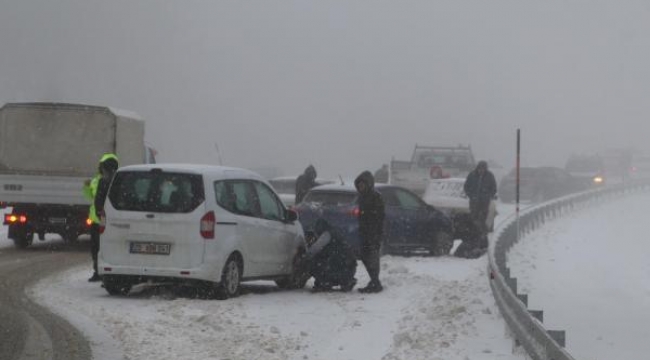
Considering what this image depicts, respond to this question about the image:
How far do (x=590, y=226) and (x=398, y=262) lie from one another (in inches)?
607

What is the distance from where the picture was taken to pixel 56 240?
25.2 m

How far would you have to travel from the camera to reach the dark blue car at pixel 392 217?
1933cm

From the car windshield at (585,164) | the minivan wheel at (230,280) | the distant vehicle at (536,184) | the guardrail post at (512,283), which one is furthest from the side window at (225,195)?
the car windshield at (585,164)

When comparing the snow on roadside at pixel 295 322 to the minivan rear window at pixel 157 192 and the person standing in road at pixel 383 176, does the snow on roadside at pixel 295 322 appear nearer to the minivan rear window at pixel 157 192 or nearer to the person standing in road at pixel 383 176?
the minivan rear window at pixel 157 192

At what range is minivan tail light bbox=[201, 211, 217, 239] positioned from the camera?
13445 mm

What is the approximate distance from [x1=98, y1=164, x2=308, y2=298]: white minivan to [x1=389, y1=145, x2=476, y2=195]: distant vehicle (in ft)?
63.6

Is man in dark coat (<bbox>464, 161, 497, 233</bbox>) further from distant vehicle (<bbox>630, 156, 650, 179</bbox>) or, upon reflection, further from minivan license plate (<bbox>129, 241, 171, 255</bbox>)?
distant vehicle (<bbox>630, 156, 650, 179</bbox>)

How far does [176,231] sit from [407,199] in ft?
28.5

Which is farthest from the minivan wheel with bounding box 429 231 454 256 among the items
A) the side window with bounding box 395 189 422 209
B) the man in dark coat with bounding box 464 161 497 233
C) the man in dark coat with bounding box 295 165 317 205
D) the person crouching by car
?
the person crouching by car

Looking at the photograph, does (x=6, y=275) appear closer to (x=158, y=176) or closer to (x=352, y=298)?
(x=158, y=176)

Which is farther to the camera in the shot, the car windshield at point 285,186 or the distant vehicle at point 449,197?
the car windshield at point 285,186

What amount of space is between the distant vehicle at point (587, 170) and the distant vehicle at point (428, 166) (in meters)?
13.5

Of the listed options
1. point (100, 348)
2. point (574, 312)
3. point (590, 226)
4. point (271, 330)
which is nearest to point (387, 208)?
point (574, 312)

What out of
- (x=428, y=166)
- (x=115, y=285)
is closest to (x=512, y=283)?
(x=115, y=285)
